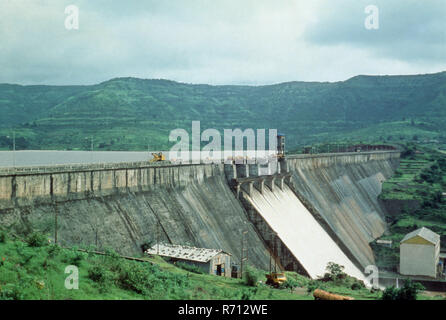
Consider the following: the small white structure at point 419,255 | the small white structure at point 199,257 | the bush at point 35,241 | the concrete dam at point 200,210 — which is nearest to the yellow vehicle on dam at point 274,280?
the small white structure at point 199,257

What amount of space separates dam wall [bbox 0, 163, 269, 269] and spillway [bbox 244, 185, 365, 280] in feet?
14.8

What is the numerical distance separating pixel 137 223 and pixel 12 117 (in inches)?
7120

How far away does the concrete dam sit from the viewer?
2930cm

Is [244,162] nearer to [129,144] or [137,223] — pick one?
[137,223]

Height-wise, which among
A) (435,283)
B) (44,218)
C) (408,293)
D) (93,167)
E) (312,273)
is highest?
(93,167)

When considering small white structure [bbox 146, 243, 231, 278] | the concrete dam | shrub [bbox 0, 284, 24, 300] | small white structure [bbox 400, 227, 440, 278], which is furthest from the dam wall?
small white structure [bbox 400, 227, 440, 278]

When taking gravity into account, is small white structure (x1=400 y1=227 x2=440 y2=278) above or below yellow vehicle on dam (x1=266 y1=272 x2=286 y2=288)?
below

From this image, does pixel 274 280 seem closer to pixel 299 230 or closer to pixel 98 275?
pixel 98 275

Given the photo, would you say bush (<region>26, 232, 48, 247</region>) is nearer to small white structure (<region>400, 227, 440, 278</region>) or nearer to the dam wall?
the dam wall

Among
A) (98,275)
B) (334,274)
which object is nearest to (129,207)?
(98,275)

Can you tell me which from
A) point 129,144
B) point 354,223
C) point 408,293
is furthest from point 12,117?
point 408,293

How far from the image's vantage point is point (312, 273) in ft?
156

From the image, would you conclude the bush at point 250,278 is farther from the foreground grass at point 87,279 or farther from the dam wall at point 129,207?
the dam wall at point 129,207

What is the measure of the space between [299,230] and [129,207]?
2535 centimetres
